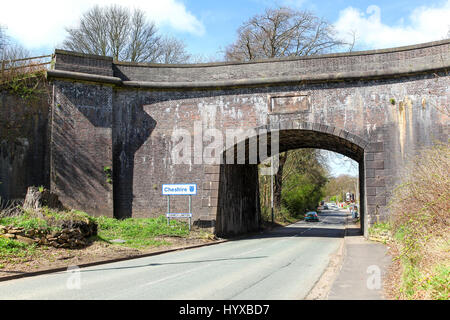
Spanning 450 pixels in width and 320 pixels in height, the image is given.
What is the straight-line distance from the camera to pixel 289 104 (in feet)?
58.2

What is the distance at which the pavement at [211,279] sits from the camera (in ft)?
21.3

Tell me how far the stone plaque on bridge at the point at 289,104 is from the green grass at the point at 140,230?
6454mm

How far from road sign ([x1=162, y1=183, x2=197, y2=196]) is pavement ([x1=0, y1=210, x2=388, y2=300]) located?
510 centimetres

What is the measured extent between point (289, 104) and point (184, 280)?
37.9 feet

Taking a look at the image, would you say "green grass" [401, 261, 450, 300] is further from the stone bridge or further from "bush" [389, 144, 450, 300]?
the stone bridge

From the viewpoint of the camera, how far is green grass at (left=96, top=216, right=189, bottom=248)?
14039mm

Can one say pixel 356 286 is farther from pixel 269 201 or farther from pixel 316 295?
pixel 269 201

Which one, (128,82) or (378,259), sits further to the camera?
(128,82)

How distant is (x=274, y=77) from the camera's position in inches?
705

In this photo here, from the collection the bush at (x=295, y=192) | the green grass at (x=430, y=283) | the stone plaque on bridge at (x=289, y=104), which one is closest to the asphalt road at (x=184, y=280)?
the green grass at (x=430, y=283)

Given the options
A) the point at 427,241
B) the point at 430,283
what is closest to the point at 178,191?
the point at 427,241

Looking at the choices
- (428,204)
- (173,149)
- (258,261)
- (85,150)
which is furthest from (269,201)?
(428,204)

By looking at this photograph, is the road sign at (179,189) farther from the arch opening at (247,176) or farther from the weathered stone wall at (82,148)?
the weathered stone wall at (82,148)
